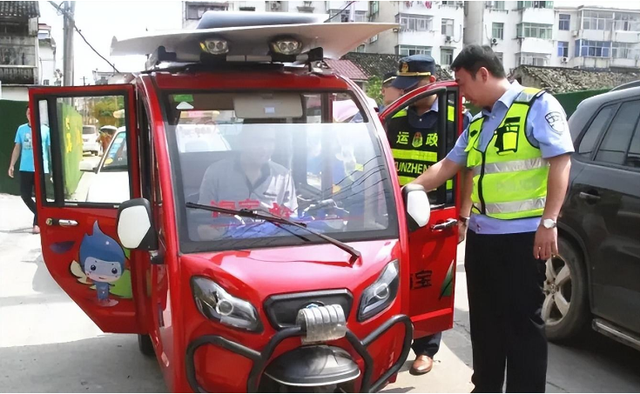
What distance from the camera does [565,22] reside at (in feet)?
170

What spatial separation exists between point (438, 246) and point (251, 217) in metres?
1.39

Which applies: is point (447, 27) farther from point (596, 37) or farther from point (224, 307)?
point (224, 307)

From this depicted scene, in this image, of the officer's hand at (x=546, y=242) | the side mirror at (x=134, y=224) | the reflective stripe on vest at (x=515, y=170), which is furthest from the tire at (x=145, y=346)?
the officer's hand at (x=546, y=242)

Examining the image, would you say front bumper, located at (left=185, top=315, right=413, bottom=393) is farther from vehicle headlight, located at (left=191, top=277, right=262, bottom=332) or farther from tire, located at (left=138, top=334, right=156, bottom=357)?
tire, located at (left=138, top=334, right=156, bottom=357)

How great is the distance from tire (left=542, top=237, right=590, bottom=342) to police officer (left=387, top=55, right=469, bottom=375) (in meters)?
0.99

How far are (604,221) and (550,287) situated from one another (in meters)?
0.84

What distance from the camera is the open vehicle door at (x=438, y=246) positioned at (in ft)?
12.1

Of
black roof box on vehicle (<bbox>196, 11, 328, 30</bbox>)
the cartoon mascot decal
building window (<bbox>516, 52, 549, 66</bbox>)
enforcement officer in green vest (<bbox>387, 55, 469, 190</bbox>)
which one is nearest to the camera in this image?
black roof box on vehicle (<bbox>196, 11, 328, 30</bbox>)

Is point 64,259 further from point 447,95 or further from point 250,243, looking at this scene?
point 447,95

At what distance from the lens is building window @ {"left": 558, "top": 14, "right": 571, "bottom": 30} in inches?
2028

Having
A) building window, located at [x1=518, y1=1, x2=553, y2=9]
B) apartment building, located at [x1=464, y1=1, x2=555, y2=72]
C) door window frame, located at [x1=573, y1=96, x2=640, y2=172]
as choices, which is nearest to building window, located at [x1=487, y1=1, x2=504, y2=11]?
apartment building, located at [x1=464, y1=1, x2=555, y2=72]

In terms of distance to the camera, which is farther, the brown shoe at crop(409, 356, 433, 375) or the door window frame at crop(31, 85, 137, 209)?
the brown shoe at crop(409, 356, 433, 375)

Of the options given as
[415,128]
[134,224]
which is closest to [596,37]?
[415,128]

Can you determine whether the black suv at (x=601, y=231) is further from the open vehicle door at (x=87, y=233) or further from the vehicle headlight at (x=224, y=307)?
the open vehicle door at (x=87, y=233)
